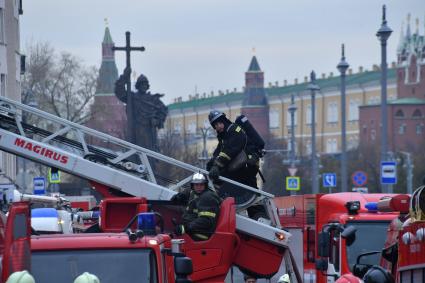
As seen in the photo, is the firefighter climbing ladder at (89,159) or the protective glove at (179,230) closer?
the protective glove at (179,230)

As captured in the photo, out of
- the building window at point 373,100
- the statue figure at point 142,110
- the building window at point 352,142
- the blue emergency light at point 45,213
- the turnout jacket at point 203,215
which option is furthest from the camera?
the building window at point 373,100

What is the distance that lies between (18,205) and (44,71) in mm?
77879

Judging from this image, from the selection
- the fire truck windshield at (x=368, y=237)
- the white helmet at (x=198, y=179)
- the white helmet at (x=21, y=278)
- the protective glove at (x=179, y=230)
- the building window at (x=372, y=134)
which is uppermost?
the white helmet at (x=198, y=179)

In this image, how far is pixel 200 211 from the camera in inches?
642

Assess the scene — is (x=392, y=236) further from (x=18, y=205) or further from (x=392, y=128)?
(x=392, y=128)

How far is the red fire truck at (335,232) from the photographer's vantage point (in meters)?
17.9

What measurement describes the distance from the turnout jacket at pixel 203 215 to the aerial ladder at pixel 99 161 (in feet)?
1.85

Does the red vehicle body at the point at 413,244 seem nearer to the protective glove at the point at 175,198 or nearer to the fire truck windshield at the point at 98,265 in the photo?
the fire truck windshield at the point at 98,265

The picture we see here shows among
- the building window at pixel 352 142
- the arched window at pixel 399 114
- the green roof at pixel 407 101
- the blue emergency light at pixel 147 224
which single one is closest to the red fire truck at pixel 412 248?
the blue emergency light at pixel 147 224

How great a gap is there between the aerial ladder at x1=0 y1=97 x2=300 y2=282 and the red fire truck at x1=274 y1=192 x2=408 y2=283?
33.5 inches

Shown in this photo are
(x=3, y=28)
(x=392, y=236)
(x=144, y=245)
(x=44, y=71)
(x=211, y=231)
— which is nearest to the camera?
(x=144, y=245)

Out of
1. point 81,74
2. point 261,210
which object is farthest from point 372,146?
point 261,210

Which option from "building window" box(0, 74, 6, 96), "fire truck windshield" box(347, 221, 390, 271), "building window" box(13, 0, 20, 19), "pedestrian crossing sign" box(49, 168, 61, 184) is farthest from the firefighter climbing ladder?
"building window" box(13, 0, 20, 19)

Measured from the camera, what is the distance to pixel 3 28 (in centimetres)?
5100
